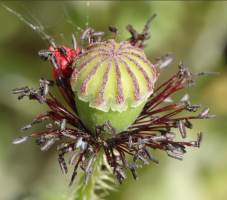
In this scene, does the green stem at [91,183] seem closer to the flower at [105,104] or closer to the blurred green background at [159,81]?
the flower at [105,104]

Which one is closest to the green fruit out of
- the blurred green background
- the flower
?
the flower

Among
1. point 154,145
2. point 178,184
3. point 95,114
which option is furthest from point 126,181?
point 95,114

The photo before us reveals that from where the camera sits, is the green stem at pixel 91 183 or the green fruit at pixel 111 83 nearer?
the green fruit at pixel 111 83

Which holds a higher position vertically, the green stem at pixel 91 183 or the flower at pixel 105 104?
the flower at pixel 105 104

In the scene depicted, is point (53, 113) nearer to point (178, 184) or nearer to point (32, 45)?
point (32, 45)

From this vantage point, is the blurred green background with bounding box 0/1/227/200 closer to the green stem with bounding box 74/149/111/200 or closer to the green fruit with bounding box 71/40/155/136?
the green stem with bounding box 74/149/111/200

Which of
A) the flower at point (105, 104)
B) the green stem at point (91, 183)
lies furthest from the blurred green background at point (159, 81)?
the flower at point (105, 104)
